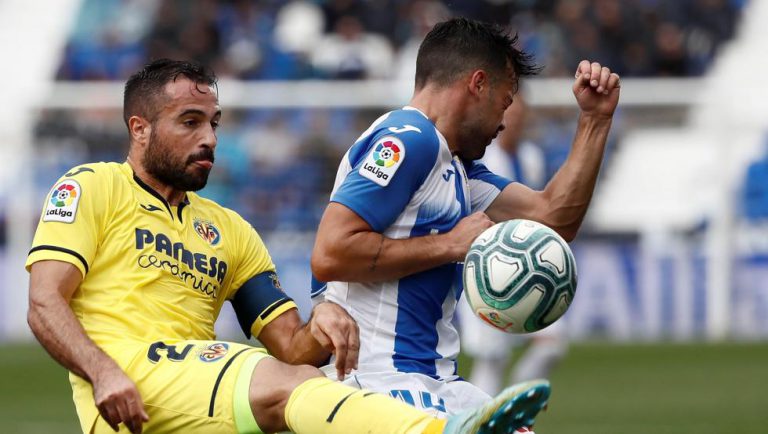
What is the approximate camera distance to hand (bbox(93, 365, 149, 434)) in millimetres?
4961

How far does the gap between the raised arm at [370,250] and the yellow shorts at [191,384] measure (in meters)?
0.46

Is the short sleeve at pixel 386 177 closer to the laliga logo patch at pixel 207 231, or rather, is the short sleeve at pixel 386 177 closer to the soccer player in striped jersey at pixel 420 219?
the soccer player in striped jersey at pixel 420 219

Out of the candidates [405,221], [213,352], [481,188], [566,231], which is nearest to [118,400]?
[213,352]

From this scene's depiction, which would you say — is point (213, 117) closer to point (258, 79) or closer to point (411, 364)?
point (411, 364)

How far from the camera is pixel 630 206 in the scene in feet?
56.4

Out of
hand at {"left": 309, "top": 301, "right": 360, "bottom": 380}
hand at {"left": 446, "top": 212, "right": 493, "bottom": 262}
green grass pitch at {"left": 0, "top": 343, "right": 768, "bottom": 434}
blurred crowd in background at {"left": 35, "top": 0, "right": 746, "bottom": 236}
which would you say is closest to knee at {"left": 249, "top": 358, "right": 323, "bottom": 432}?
hand at {"left": 309, "top": 301, "right": 360, "bottom": 380}

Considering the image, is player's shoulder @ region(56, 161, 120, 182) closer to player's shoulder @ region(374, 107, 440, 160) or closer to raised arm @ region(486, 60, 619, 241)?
player's shoulder @ region(374, 107, 440, 160)

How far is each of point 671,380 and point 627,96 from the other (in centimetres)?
615

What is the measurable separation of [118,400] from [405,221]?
1225mm

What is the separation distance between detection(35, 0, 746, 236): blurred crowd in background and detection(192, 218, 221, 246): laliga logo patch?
10735 millimetres

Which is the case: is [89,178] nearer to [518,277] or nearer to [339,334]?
[339,334]

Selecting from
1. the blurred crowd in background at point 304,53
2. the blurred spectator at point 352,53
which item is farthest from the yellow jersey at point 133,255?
the blurred spectator at point 352,53

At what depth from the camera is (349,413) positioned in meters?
4.66

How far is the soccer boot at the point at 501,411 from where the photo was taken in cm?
447
